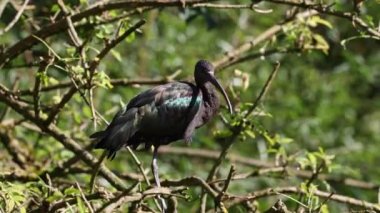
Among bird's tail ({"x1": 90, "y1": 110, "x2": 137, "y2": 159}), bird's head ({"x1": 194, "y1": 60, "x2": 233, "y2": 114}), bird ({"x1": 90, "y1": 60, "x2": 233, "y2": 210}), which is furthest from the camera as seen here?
bird's head ({"x1": 194, "y1": 60, "x2": 233, "y2": 114})

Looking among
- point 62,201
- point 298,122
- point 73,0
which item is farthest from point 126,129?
point 298,122

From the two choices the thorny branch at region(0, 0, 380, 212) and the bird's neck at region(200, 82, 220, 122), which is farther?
the bird's neck at region(200, 82, 220, 122)

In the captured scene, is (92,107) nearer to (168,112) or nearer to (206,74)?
(168,112)

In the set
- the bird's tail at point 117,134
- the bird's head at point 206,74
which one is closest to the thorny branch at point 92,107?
the bird's tail at point 117,134

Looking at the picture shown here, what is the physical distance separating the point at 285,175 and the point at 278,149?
0.19 m

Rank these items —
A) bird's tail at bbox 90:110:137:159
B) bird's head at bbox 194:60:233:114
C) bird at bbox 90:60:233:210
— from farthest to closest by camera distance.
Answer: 1. bird's head at bbox 194:60:233:114
2. bird at bbox 90:60:233:210
3. bird's tail at bbox 90:110:137:159

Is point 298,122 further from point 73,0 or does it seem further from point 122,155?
point 73,0

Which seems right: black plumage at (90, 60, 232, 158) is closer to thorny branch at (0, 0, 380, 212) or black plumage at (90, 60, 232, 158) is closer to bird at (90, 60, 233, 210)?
bird at (90, 60, 233, 210)

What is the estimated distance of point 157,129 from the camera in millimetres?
5207

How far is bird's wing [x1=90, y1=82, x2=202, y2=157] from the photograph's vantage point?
16.6ft

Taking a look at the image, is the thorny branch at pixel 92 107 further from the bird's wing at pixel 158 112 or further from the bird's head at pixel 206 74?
the bird's head at pixel 206 74

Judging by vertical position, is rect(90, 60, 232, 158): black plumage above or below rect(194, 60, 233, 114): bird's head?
below

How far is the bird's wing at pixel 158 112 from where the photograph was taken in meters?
5.06

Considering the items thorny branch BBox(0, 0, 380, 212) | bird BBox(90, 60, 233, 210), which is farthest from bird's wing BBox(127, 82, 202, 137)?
thorny branch BBox(0, 0, 380, 212)
